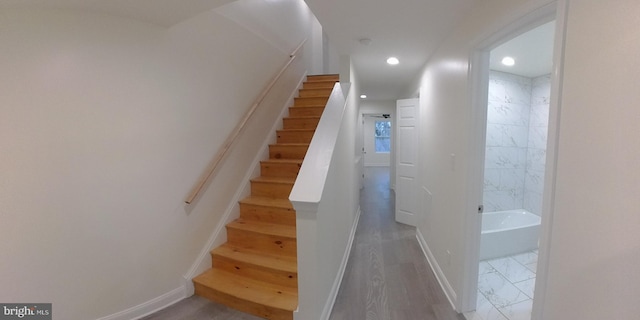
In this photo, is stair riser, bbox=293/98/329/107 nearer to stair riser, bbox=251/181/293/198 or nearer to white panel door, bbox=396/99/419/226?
white panel door, bbox=396/99/419/226

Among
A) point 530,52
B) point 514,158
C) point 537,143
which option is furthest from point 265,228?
point 537,143

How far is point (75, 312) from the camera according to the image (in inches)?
61.6

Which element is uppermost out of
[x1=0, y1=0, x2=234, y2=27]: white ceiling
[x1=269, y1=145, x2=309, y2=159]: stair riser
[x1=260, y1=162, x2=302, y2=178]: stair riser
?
[x1=0, y1=0, x2=234, y2=27]: white ceiling

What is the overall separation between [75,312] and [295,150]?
231 cm

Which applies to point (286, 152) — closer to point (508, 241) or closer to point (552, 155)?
point (552, 155)

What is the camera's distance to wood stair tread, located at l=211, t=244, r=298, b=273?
6.44 feet

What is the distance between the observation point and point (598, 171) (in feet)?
2.56

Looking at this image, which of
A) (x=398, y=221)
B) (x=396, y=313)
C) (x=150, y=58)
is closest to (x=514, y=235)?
(x=398, y=221)

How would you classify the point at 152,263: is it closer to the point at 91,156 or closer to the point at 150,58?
the point at 91,156

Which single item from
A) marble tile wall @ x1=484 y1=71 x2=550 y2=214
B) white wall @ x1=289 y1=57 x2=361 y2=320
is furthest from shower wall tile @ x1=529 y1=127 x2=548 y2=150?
white wall @ x1=289 y1=57 x2=361 y2=320

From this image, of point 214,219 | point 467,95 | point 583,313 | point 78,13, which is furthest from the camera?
point 214,219

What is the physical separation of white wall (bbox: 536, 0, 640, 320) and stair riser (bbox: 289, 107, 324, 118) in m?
2.90

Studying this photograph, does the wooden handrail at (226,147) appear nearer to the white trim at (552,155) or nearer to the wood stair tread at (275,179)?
the wood stair tread at (275,179)

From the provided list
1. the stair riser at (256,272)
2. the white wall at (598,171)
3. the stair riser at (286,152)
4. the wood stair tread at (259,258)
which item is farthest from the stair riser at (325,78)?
the white wall at (598,171)
